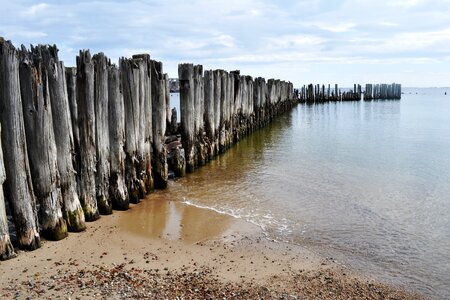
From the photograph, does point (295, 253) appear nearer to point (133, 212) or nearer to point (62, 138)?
point (133, 212)

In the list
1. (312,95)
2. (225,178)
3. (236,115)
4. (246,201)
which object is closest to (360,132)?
(236,115)

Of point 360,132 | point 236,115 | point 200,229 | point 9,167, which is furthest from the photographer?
point 360,132

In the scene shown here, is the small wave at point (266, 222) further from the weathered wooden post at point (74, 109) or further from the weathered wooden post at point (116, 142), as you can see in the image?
the weathered wooden post at point (74, 109)

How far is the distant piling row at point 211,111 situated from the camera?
10812mm

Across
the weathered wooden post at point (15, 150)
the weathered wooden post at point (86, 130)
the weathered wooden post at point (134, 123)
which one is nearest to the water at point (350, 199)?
the weathered wooden post at point (134, 123)

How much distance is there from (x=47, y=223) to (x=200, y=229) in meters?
2.29

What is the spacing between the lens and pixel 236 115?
55.2 feet

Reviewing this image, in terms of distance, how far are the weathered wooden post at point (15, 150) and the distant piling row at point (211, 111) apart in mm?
5806

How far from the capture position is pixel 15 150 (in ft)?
16.8

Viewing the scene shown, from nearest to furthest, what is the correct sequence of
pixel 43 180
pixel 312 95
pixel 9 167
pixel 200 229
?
1. pixel 9 167
2. pixel 43 180
3. pixel 200 229
4. pixel 312 95

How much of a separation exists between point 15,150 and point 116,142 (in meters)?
2.24

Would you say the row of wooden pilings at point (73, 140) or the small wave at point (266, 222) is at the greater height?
the row of wooden pilings at point (73, 140)

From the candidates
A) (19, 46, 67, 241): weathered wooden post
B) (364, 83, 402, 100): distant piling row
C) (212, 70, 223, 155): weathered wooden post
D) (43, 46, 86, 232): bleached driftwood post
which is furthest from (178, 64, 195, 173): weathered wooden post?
(364, 83, 402, 100): distant piling row

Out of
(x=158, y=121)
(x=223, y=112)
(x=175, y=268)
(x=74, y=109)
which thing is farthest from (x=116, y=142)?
(x=223, y=112)
